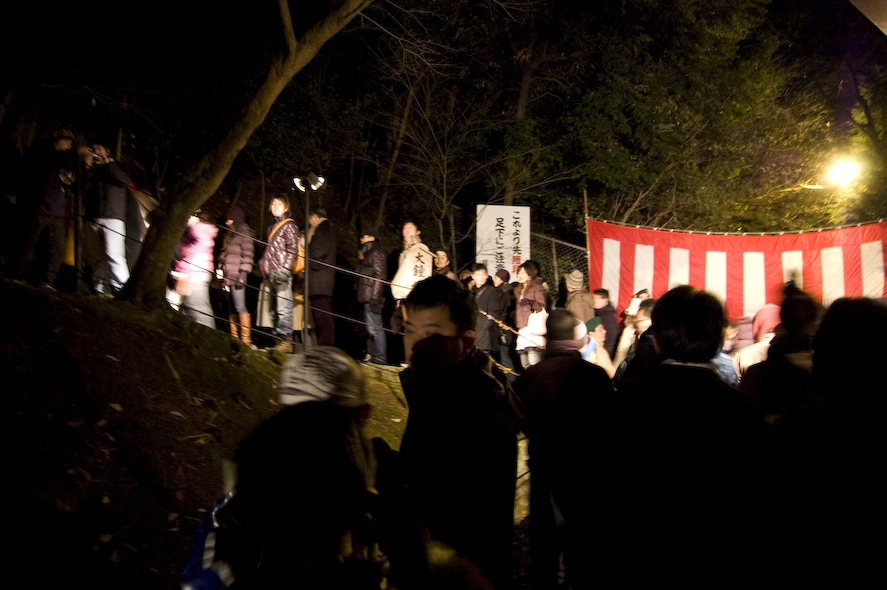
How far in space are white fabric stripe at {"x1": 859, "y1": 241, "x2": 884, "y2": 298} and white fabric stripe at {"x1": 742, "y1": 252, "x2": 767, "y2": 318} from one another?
1.39m

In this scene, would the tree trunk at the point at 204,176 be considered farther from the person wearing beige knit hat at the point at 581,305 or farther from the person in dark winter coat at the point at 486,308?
the person wearing beige knit hat at the point at 581,305

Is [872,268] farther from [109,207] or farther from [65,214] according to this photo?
[65,214]

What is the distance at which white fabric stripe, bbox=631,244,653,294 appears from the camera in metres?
11.0

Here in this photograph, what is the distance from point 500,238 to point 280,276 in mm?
5339

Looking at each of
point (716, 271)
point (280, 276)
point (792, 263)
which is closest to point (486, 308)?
point (280, 276)

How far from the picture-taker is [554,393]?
371cm

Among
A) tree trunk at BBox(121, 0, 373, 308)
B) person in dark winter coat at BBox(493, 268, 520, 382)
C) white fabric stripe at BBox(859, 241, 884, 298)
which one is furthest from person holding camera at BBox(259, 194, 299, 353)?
white fabric stripe at BBox(859, 241, 884, 298)

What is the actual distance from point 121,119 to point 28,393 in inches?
331

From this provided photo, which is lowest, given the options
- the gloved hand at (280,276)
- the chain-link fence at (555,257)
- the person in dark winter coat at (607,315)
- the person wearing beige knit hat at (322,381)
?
the person wearing beige knit hat at (322,381)

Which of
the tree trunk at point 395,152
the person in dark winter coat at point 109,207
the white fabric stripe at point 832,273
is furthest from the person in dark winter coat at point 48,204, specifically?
the white fabric stripe at point 832,273

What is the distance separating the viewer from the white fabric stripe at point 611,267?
11.0m

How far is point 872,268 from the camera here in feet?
32.9

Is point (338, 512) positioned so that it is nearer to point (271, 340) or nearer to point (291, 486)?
point (291, 486)

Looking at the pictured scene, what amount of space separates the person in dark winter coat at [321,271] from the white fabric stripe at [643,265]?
5169mm
